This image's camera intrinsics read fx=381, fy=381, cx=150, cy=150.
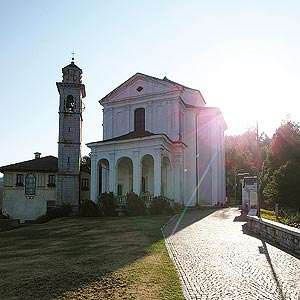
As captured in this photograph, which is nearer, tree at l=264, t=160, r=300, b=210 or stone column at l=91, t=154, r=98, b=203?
tree at l=264, t=160, r=300, b=210

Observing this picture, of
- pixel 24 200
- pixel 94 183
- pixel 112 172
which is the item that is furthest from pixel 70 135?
pixel 112 172

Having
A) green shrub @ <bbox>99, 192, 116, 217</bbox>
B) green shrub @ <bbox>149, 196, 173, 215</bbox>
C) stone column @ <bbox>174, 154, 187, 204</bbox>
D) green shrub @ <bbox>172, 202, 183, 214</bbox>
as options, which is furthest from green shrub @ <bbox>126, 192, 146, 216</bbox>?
stone column @ <bbox>174, 154, 187, 204</bbox>

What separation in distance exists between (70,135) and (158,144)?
13.6m

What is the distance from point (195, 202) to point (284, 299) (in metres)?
32.7

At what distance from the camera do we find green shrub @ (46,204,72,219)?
37.2 meters

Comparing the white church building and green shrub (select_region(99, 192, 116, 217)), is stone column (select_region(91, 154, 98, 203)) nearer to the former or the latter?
the white church building

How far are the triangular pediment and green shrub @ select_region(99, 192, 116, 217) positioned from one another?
1270 cm

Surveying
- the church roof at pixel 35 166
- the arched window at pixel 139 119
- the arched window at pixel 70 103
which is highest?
the arched window at pixel 70 103

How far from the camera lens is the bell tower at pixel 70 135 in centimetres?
4091

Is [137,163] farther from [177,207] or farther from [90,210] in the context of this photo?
[90,210]

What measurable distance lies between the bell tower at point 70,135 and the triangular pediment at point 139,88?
11.8 ft

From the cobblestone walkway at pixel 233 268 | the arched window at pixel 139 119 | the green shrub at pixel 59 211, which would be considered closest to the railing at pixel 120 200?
the green shrub at pixel 59 211

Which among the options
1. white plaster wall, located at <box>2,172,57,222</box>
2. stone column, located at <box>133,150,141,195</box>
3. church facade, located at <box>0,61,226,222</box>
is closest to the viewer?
stone column, located at <box>133,150,141,195</box>

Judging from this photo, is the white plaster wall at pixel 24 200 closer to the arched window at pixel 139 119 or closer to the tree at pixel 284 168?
the arched window at pixel 139 119
